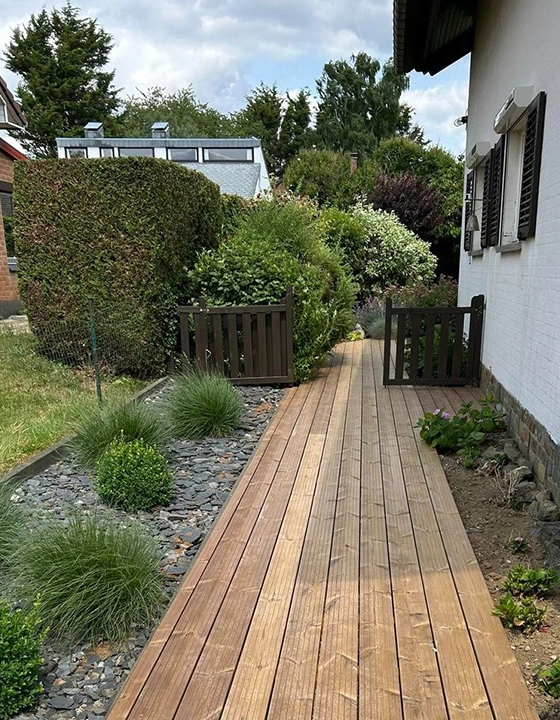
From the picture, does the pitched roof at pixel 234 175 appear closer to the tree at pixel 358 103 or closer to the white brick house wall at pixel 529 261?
the white brick house wall at pixel 529 261

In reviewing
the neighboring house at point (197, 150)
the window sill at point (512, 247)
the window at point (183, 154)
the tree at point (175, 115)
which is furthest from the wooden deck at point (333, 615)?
the tree at point (175, 115)

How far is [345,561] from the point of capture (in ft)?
7.82

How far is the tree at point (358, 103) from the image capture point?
104 feet

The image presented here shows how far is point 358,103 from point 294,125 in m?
4.74

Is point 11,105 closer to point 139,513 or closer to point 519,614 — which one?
point 139,513

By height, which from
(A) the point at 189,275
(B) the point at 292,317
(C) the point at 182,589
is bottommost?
(C) the point at 182,589

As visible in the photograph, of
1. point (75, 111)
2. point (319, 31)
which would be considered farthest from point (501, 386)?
point (75, 111)

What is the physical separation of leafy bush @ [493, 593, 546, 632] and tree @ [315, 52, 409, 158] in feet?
107

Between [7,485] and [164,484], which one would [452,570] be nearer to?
[164,484]

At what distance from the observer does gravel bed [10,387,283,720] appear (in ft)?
5.44

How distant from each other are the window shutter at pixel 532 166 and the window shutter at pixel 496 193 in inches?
36.3

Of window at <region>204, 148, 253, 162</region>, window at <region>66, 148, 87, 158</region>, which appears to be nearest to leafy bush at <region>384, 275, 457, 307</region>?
window at <region>204, 148, 253, 162</region>

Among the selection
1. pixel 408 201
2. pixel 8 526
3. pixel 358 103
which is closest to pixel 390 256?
pixel 408 201

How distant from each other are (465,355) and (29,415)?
4547 millimetres
